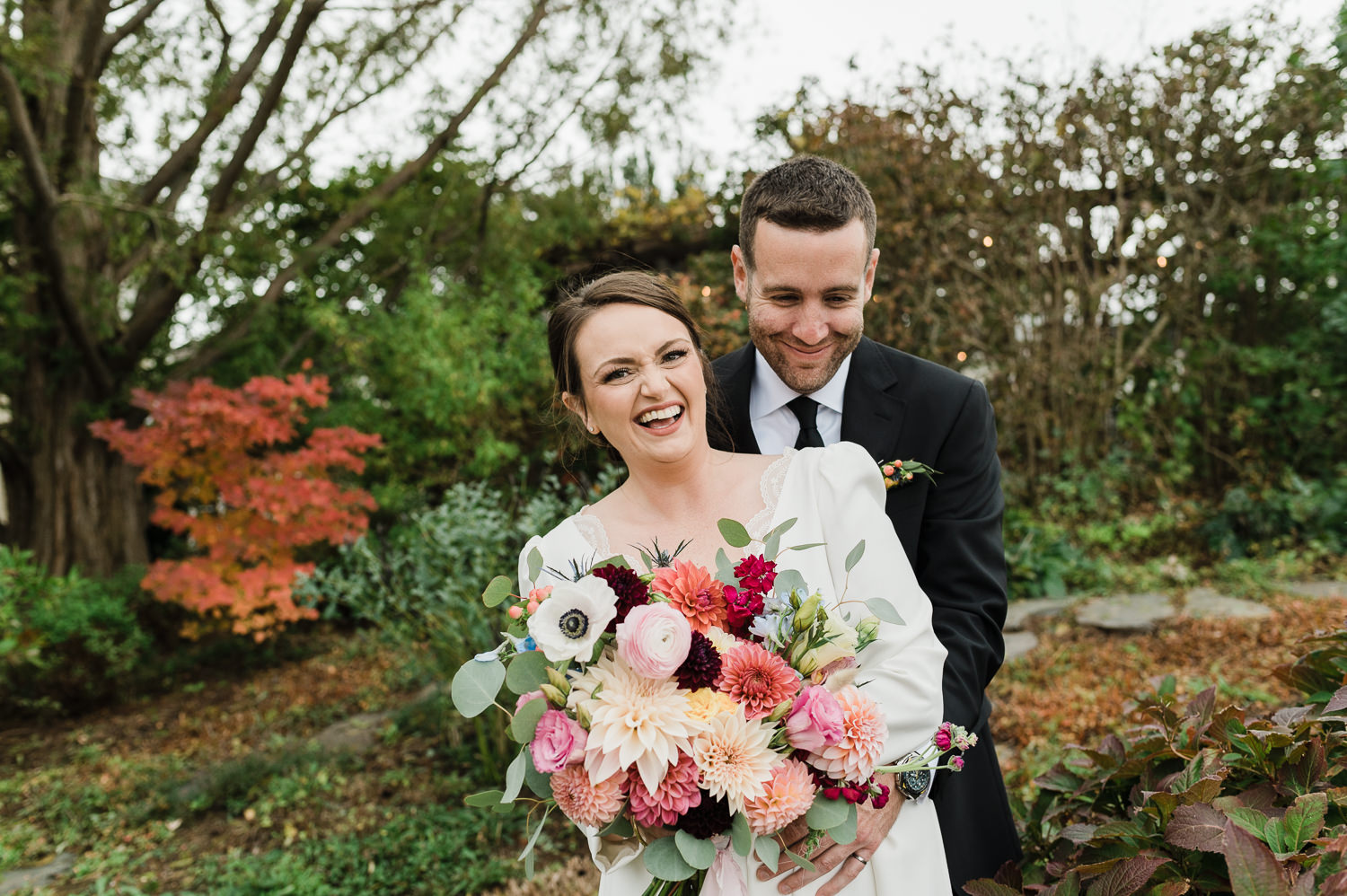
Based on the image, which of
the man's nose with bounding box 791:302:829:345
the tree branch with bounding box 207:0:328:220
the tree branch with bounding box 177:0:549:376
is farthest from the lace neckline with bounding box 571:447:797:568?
the tree branch with bounding box 177:0:549:376

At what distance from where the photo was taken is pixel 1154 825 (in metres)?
1.57

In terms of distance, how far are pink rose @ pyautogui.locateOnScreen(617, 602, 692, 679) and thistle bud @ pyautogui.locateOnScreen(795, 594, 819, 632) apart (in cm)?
20

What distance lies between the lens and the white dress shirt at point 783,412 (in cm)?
221

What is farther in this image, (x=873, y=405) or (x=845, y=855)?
(x=873, y=405)

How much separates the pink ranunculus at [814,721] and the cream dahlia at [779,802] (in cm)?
5

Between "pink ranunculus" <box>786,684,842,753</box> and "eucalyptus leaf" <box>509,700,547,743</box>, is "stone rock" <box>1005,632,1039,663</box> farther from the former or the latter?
"eucalyptus leaf" <box>509,700,547,743</box>

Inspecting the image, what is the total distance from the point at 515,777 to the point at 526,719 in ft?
0.33

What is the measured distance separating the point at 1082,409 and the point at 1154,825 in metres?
6.40

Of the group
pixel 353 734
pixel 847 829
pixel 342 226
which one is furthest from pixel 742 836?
pixel 342 226

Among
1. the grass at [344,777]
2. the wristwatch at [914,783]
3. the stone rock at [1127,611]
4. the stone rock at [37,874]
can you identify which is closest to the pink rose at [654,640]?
the wristwatch at [914,783]

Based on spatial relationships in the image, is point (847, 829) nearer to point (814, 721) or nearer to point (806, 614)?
point (814, 721)

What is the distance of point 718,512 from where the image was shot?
1883 millimetres

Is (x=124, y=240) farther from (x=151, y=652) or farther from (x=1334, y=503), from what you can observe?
(x=1334, y=503)

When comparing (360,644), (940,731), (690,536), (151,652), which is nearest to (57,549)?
(151,652)
